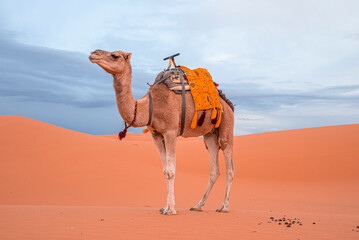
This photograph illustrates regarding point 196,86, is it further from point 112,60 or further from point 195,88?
point 112,60

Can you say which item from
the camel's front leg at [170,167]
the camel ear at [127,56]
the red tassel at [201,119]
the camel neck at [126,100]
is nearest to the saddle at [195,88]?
the red tassel at [201,119]

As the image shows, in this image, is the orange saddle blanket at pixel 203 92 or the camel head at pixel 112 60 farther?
the orange saddle blanket at pixel 203 92

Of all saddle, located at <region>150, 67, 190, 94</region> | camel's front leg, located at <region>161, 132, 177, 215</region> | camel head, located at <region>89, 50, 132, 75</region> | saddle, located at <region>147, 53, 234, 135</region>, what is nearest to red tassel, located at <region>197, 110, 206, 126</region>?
saddle, located at <region>147, 53, 234, 135</region>

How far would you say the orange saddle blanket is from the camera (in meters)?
7.16

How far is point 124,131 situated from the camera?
6.94m

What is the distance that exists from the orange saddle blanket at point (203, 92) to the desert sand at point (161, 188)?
87.0 inches

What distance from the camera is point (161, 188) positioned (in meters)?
13.9

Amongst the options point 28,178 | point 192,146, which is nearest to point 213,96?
point 28,178

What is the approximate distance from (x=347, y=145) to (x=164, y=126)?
52.4 feet

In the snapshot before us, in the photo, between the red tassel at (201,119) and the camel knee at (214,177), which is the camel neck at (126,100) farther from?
the camel knee at (214,177)

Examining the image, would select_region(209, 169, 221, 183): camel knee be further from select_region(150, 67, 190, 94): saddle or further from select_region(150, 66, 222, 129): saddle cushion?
select_region(150, 67, 190, 94): saddle

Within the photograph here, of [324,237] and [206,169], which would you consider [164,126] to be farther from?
[206,169]

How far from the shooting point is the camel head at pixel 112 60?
5.79m

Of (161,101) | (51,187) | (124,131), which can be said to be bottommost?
(51,187)
